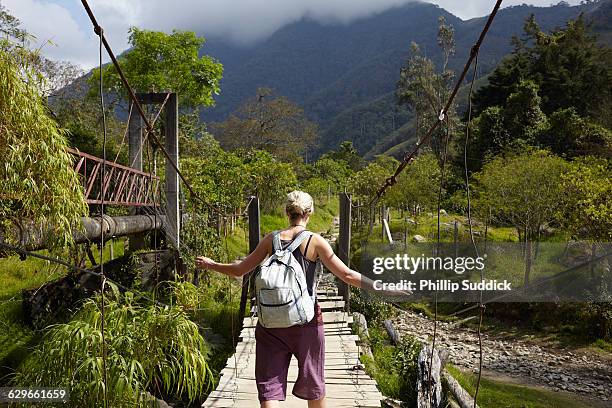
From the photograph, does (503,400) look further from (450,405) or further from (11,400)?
(11,400)

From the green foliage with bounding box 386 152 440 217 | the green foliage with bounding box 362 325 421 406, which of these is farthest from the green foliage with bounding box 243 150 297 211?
the green foliage with bounding box 362 325 421 406

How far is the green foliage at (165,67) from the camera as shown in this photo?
1254cm

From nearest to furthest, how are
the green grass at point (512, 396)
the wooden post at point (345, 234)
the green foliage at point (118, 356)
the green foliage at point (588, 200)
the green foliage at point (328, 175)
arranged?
the green foliage at point (118, 356) → the wooden post at point (345, 234) → the green grass at point (512, 396) → the green foliage at point (588, 200) → the green foliage at point (328, 175)

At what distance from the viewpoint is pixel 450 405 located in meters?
5.05

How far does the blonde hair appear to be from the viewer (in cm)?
195

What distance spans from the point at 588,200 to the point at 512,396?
13.2ft

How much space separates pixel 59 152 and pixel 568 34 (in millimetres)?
23908

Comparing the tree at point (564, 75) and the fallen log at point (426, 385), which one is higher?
the tree at point (564, 75)

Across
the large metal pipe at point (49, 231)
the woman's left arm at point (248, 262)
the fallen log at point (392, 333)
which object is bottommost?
the fallen log at point (392, 333)

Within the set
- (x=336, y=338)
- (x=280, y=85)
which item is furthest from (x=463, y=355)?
(x=280, y=85)

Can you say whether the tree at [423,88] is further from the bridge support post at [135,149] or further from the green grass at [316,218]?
the bridge support post at [135,149]

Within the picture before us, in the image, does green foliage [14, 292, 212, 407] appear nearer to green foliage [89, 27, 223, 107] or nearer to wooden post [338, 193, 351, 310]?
wooden post [338, 193, 351, 310]

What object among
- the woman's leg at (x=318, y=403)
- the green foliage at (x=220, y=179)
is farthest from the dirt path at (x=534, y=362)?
the woman's leg at (x=318, y=403)

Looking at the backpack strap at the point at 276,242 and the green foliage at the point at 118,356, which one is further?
the green foliage at the point at 118,356
